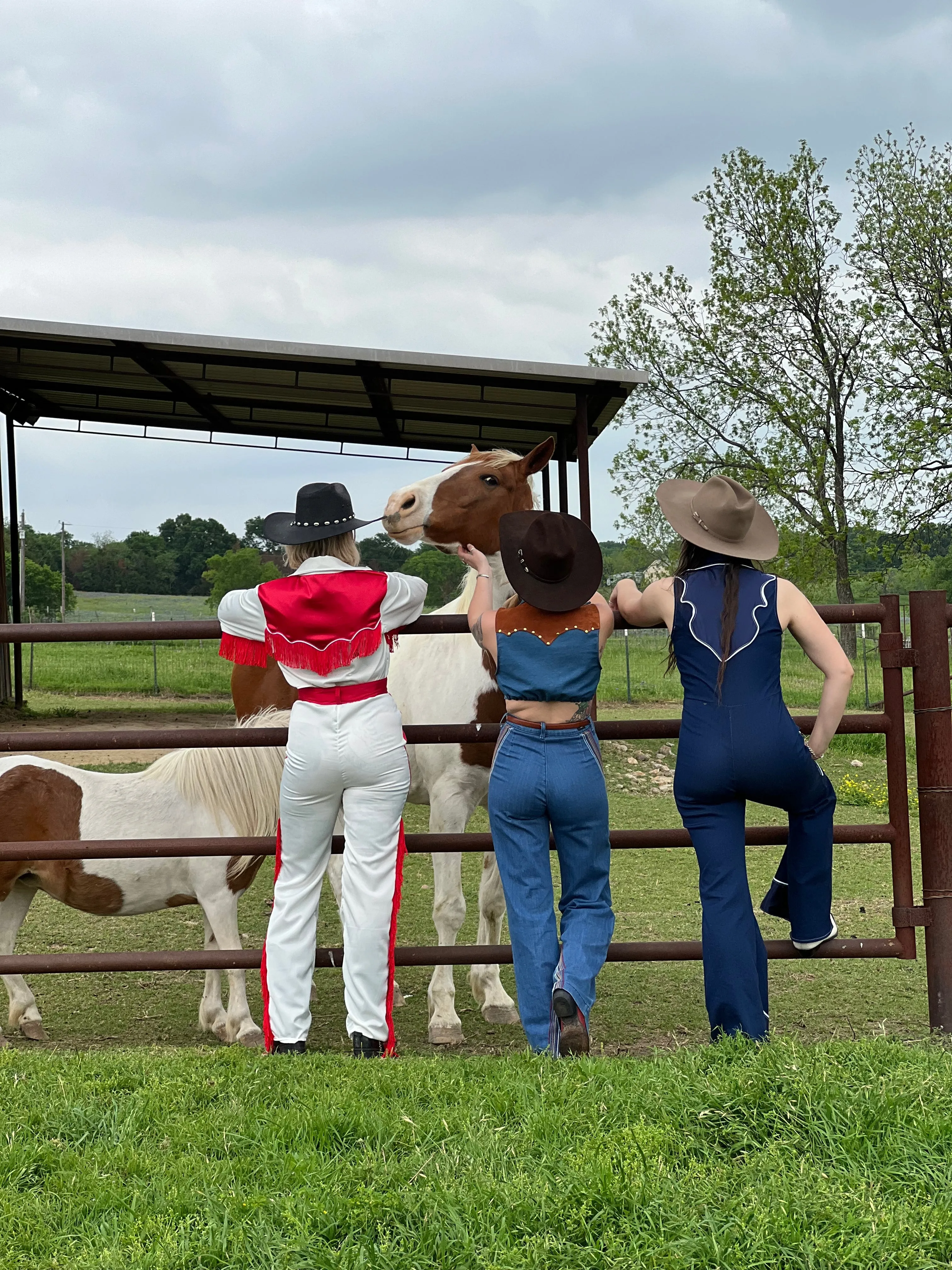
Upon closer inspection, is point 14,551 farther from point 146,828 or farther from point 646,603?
point 646,603

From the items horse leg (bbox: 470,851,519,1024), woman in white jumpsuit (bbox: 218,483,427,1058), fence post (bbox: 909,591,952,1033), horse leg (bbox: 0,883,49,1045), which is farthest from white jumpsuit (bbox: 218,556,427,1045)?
fence post (bbox: 909,591,952,1033)

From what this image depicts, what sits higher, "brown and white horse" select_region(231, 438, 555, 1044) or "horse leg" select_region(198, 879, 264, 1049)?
"brown and white horse" select_region(231, 438, 555, 1044)

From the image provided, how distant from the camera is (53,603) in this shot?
40.0m

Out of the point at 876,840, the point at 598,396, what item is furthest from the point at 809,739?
the point at 598,396

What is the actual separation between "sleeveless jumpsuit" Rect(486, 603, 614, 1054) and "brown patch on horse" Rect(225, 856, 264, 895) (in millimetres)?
1620

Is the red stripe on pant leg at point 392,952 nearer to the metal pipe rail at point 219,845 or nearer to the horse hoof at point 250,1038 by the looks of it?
the metal pipe rail at point 219,845

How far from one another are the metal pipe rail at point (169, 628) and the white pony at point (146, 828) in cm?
81

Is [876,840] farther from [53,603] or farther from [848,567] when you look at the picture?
[53,603]

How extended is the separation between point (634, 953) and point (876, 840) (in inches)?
36.5

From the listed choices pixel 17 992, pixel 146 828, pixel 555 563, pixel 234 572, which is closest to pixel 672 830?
pixel 555 563

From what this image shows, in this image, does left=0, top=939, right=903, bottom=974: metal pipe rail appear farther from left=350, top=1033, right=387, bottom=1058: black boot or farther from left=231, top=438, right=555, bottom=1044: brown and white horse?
left=231, top=438, right=555, bottom=1044: brown and white horse

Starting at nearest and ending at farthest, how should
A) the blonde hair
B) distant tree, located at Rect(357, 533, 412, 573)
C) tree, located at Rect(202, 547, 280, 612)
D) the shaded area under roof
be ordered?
1. the blonde hair
2. the shaded area under roof
3. distant tree, located at Rect(357, 533, 412, 573)
4. tree, located at Rect(202, 547, 280, 612)

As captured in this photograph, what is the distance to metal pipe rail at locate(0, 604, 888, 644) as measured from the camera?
149 inches

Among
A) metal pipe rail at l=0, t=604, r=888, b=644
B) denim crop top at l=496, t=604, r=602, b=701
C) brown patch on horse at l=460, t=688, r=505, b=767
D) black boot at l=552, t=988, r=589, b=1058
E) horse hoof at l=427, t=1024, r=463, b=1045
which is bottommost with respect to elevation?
horse hoof at l=427, t=1024, r=463, b=1045
